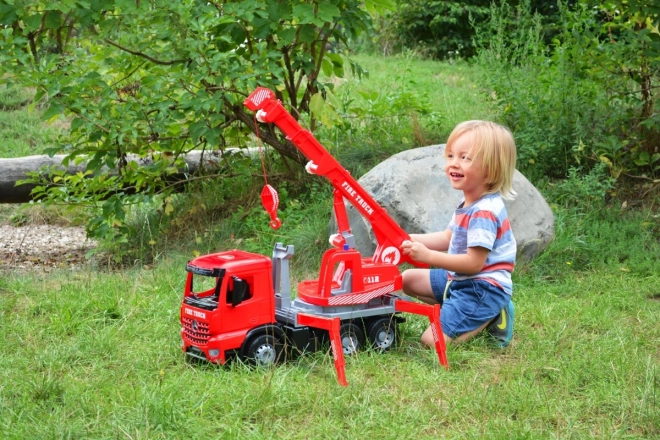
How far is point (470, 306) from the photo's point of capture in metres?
4.06

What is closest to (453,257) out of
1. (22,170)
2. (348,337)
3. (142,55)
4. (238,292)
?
(348,337)

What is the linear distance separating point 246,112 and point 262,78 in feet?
2.59

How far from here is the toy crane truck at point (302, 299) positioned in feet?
12.1

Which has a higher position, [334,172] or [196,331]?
[334,172]

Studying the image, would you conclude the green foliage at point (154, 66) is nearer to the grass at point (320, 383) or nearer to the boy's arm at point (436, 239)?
the grass at point (320, 383)

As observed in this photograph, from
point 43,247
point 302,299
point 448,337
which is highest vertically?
point 302,299

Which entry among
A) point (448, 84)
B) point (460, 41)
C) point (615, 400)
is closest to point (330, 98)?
point (615, 400)

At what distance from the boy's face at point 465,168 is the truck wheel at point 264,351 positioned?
1.15 metres

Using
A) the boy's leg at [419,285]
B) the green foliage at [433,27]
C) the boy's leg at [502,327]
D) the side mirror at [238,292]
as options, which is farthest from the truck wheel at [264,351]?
the green foliage at [433,27]

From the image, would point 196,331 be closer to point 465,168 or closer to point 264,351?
point 264,351

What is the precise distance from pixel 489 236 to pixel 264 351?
119 centimetres

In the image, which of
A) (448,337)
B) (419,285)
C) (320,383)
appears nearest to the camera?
(320,383)

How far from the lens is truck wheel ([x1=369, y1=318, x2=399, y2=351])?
400 cm

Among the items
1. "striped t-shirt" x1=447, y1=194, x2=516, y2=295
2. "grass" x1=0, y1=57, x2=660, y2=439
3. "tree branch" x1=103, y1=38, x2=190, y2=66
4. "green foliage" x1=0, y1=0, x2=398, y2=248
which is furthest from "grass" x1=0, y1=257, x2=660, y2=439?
"tree branch" x1=103, y1=38, x2=190, y2=66
